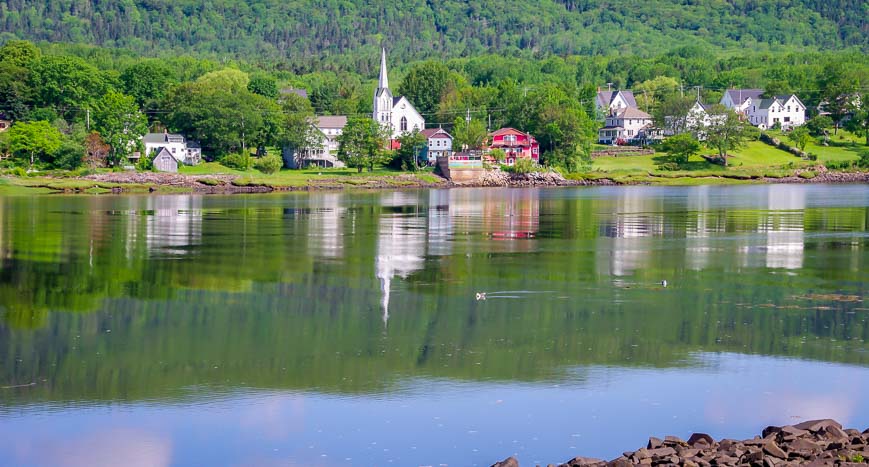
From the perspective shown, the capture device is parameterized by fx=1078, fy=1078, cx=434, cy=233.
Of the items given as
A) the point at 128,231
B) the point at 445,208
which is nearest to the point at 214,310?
the point at 128,231

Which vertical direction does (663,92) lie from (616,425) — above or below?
above

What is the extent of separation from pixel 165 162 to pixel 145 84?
34.5m

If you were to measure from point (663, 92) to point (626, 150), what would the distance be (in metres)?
45.0

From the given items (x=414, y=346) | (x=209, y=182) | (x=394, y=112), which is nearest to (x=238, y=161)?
(x=209, y=182)

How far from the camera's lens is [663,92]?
172 m

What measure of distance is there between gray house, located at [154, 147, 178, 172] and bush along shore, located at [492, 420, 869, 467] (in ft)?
324

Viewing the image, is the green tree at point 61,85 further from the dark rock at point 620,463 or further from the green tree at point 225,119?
the dark rock at point 620,463

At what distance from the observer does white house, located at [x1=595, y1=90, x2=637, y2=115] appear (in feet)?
530


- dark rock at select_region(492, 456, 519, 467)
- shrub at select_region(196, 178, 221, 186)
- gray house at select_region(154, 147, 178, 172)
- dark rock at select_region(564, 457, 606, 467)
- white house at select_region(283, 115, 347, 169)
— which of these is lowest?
dark rock at select_region(492, 456, 519, 467)

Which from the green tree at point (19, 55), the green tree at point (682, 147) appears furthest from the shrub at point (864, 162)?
Answer: the green tree at point (19, 55)

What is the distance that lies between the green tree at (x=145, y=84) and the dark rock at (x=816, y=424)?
129965 mm

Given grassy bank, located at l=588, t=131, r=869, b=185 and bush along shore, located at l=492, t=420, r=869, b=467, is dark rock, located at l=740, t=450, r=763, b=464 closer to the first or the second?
bush along shore, located at l=492, t=420, r=869, b=467

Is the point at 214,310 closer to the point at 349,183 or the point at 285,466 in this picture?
the point at 285,466

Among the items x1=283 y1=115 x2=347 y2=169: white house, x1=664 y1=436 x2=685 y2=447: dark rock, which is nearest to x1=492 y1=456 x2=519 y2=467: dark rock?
x1=664 y1=436 x2=685 y2=447: dark rock
